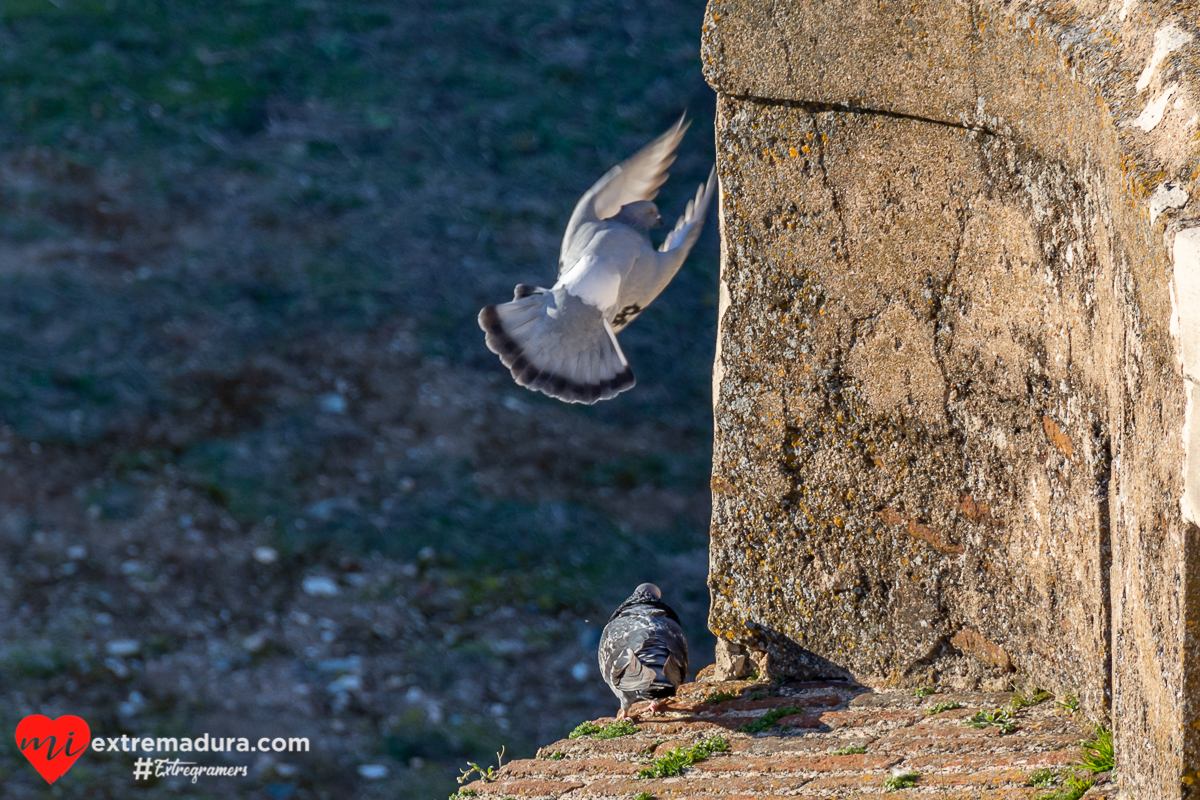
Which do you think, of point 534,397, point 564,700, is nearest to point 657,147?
point 564,700

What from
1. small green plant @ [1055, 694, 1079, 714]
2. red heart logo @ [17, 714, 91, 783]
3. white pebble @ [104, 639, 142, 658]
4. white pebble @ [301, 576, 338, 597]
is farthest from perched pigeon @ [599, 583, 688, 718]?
white pebble @ [104, 639, 142, 658]

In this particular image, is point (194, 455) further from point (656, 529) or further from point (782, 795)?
point (782, 795)

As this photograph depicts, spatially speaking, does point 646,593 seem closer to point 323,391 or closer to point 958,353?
point 958,353

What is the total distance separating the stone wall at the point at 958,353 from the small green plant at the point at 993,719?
13cm

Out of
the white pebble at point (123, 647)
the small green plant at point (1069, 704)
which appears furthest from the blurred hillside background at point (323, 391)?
the small green plant at point (1069, 704)

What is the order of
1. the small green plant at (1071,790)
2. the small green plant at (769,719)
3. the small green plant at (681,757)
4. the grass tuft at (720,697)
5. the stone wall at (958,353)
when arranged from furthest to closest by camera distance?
the grass tuft at (720,697), the small green plant at (769,719), the small green plant at (681,757), the small green plant at (1071,790), the stone wall at (958,353)

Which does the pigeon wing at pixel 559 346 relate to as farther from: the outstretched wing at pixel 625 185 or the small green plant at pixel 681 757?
the small green plant at pixel 681 757

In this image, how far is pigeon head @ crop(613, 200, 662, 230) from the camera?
4621 millimetres

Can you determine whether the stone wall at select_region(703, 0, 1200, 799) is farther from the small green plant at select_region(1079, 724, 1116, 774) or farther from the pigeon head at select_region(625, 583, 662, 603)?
the pigeon head at select_region(625, 583, 662, 603)

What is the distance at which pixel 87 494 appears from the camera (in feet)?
27.6

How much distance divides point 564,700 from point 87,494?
3.63 m

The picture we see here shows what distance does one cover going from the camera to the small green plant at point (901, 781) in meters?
2.75

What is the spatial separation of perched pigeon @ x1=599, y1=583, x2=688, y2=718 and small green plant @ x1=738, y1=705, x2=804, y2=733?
42 centimetres

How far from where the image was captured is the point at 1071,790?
2.50m
